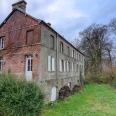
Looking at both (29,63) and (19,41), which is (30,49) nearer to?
(29,63)

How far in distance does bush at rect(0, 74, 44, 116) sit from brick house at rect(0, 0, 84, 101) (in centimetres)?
310

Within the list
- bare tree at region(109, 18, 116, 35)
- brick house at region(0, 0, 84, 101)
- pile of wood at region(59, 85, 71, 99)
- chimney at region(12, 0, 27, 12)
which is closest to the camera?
brick house at region(0, 0, 84, 101)

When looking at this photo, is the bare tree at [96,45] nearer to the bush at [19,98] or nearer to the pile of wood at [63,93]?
the pile of wood at [63,93]

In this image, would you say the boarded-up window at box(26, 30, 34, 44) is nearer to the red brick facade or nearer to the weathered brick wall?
the red brick facade

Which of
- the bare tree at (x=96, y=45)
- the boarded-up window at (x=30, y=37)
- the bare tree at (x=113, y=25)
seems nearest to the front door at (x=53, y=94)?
the boarded-up window at (x=30, y=37)

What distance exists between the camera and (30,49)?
465 inches

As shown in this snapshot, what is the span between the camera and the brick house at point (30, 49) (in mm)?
11383

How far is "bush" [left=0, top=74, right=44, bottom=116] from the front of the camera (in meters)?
6.98

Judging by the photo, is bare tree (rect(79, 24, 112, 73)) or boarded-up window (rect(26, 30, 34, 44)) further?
bare tree (rect(79, 24, 112, 73))

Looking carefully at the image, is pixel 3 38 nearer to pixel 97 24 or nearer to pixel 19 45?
pixel 19 45

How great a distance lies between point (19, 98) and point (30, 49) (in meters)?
5.65

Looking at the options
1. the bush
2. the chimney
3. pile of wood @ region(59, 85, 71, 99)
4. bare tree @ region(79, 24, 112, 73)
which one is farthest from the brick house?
bare tree @ region(79, 24, 112, 73)

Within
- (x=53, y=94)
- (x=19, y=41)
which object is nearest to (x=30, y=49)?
(x=19, y=41)

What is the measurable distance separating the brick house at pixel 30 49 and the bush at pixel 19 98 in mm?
3102
